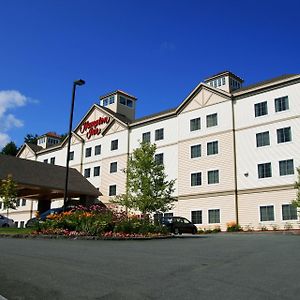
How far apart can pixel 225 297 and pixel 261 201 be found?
31991 millimetres

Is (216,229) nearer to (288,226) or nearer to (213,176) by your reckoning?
(213,176)

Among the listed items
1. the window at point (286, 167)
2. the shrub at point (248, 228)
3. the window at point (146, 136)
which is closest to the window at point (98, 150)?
the window at point (146, 136)

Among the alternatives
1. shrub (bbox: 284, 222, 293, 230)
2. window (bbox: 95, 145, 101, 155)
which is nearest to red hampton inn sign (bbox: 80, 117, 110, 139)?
window (bbox: 95, 145, 101, 155)

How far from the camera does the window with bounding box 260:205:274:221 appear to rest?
36281mm

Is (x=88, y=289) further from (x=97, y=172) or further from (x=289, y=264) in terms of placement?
(x=97, y=172)

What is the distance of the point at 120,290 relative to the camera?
22.4 ft

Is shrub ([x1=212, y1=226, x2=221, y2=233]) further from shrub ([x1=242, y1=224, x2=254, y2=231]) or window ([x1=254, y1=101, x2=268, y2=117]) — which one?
window ([x1=254, y1=101, x2=268, y2=117])

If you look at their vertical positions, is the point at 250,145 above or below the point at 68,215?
above

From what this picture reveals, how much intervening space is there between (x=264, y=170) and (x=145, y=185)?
11.9 meters

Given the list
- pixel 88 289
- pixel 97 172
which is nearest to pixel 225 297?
pixel 88 289

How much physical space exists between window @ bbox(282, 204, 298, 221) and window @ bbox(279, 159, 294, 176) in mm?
2853

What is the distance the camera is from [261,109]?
128ft

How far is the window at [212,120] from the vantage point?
42.1 m

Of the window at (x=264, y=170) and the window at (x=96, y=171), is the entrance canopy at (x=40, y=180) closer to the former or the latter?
the window at (x=96, y=171)
